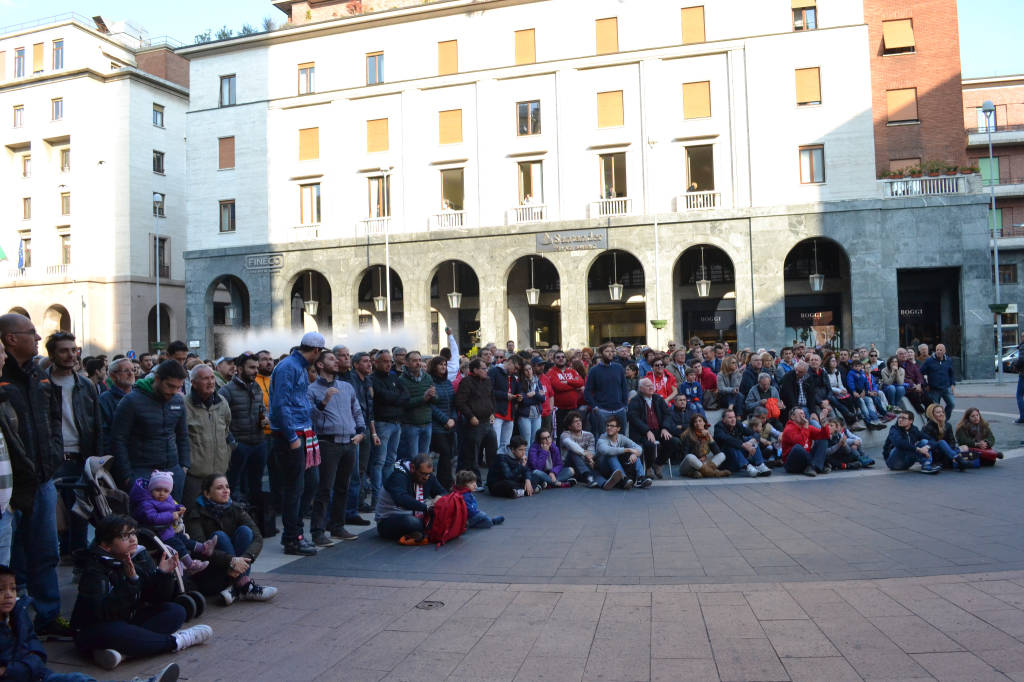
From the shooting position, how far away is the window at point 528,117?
33.2m

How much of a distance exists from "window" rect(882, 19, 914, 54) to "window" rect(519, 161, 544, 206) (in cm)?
1773

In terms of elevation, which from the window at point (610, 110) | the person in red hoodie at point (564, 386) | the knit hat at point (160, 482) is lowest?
the knit hat at point (160, 482)

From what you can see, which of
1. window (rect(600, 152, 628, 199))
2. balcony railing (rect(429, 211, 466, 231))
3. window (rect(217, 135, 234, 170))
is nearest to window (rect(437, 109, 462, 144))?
balcony railing (rect(429, 211, 466, 231))

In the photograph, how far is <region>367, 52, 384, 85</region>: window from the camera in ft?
116

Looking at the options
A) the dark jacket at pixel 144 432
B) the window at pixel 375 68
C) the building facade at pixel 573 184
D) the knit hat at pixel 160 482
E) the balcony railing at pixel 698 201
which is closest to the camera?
the knit hat at pixel 160 482

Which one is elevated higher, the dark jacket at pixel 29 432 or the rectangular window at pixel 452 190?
the rectangular window at pixel 452 190

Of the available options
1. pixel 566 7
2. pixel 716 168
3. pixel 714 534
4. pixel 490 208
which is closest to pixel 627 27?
pixel 566 7

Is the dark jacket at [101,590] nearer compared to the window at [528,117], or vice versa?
the dark jacket at [101,590]

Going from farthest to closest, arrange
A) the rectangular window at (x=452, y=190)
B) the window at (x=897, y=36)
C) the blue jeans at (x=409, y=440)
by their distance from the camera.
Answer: the window at (x=897, y=36)
the rectangular window at (x=452, y=190)
the blue jeans at (x=409, y=440)

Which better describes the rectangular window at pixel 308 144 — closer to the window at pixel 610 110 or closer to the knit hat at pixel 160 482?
the window at pixel 610 110

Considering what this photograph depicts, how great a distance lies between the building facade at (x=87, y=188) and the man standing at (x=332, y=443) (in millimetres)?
40131

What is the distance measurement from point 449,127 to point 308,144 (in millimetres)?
7290

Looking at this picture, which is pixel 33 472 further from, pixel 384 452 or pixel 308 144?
pixel 308 144

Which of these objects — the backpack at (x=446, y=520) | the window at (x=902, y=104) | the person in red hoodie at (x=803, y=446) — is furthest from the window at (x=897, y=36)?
the backpack at (x=446, y=520)
